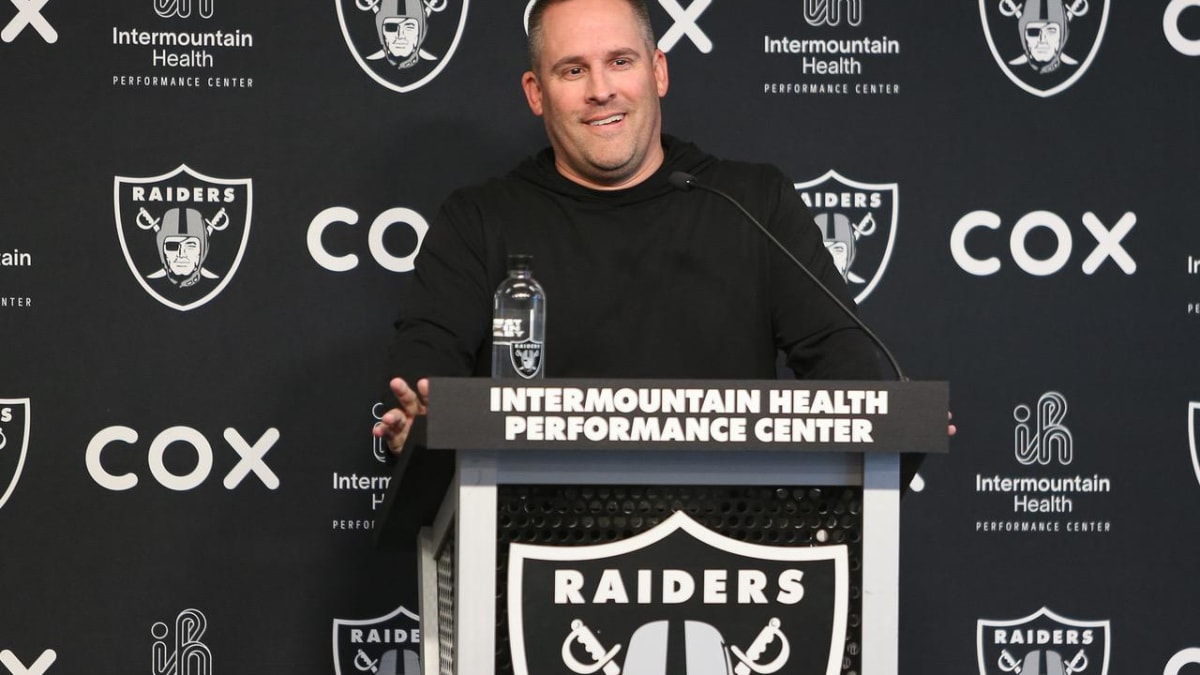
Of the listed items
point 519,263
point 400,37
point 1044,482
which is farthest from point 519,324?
point 1044,482

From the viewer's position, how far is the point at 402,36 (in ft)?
11.1

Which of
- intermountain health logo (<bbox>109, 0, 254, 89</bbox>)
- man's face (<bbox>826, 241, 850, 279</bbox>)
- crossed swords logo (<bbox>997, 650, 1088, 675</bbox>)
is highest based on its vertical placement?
intermountain health logo (<bbox>109, 0, 254, 89</bbox>)

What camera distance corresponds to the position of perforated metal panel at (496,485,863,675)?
1.75 metres

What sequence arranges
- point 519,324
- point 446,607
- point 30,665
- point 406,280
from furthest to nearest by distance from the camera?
point 406,280 < point 30,665 < point 519,324 < point 446,607

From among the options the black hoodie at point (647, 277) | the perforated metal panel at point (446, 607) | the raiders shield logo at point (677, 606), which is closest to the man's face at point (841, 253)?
the black hoodie at point (647, 277)

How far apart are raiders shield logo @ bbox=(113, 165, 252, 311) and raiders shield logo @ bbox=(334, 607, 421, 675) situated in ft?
2.74

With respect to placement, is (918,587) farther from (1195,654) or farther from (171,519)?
(171,519)

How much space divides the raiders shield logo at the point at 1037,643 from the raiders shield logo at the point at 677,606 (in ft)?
5.84

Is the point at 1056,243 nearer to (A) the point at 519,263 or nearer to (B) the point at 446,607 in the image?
(A) the point at 519,263

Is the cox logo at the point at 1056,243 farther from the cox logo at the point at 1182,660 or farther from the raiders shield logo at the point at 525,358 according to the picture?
the raiders shield logo at the point at 525,358

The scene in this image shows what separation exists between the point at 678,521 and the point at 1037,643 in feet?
6.39

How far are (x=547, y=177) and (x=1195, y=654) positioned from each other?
76.7 inches

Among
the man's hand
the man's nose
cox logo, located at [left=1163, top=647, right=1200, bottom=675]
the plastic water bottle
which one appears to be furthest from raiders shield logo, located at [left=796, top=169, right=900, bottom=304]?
the man's hand

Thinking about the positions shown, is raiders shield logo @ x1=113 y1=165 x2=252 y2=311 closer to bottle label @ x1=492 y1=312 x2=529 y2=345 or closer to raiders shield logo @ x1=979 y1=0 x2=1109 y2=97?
bottle label @ x1=492 y1=312 x2=529 y2=345
